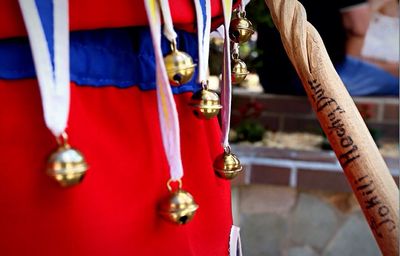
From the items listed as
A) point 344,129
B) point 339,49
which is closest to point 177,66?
point 344,129

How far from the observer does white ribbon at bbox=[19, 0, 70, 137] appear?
13.7 inches

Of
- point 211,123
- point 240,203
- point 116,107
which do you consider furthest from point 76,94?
point 240,203

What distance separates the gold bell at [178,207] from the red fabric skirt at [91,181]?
13 mm

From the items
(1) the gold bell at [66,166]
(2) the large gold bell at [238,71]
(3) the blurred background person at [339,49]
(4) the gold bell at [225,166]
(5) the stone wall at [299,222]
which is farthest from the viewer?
(3) the blurred background person at [339,49]

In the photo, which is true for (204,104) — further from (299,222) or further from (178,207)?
(299,222)

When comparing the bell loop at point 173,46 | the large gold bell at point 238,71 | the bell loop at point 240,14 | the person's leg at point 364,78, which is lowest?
the person's leg at point 364,78

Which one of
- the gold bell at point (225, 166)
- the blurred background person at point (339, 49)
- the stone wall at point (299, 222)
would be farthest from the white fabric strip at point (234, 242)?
the blurred background person at point (339, 49)

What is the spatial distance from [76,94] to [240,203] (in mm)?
1240

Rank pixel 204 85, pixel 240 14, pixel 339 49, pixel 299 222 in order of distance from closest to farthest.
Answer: pixel 204 85, pixel 240 14, pixel 299 222, pixel 339 49

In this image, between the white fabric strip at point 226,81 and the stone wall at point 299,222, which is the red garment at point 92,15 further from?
the stone wall at point 299,222

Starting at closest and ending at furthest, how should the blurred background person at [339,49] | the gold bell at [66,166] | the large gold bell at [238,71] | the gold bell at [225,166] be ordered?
1. the gold bell at [66,166]
2. the gold bell at [225,166]
3. the large gold bell at [238,71]
4. the blurred background person at [339,49]

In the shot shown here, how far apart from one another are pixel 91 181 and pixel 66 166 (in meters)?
0.04

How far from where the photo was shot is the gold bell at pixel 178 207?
39 cm

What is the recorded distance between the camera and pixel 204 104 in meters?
0.42
